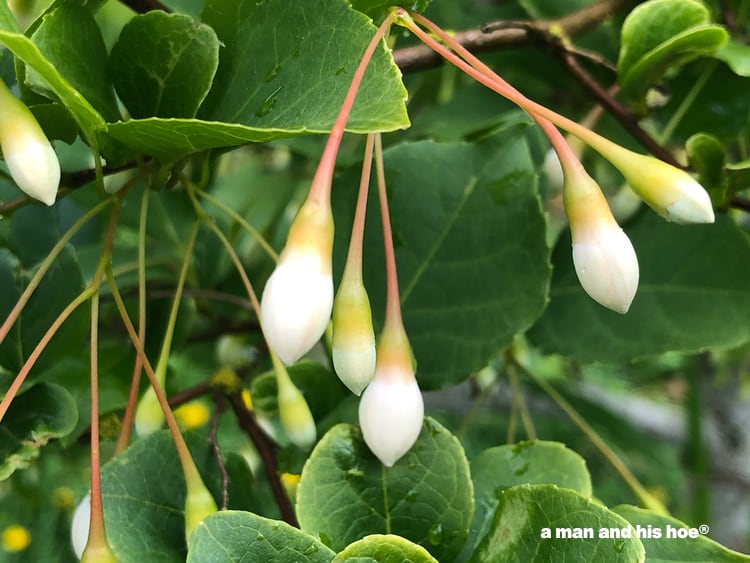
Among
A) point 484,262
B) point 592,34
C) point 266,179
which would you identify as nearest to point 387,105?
point 484,262

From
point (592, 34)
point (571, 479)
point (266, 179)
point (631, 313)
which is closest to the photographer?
point (571, 479)

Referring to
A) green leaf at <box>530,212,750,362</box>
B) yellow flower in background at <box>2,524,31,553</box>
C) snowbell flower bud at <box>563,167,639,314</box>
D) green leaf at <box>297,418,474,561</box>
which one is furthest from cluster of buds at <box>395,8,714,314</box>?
yellow flower in background at <box>2,524,31,553</box>

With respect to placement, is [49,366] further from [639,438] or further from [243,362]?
[639,438]

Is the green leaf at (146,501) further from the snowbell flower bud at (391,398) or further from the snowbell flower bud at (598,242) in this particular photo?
the snowbell flower bud at (598,242)

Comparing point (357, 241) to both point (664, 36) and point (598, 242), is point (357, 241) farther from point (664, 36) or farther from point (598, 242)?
point (664, 36)

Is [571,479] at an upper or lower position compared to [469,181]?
lower

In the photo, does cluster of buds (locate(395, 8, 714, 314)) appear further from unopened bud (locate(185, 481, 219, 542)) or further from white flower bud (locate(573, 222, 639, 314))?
unopened bud (locate(185, 481, 219, 542))

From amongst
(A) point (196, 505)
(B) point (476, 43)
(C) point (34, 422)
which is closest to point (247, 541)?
(A) point (196, 505)
